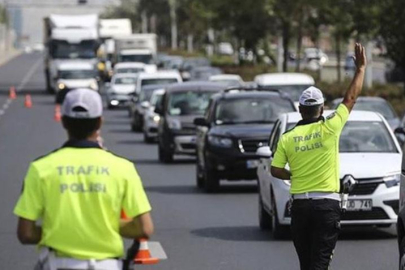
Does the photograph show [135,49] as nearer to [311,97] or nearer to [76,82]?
[76,82]

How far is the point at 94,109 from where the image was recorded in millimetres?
7027

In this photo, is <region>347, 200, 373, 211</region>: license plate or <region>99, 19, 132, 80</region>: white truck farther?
<region>99, 19, 132, 80</region>: white truck

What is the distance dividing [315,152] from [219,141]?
483 inches

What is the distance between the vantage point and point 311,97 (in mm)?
10719

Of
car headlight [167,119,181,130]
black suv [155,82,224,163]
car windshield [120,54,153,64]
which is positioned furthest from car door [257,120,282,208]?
car windshield [120,54,153,64]

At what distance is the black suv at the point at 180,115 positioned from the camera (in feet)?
97.4

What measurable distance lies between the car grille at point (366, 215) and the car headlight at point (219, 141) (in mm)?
7051

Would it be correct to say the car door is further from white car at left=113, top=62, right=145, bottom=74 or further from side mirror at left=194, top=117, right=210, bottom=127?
white car at left=113, top=62, right=145, bottom=74

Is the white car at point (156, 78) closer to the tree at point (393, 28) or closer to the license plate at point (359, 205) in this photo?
the tree at point (393, 28)

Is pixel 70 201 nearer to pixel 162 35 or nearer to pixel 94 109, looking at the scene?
pixel 94 109

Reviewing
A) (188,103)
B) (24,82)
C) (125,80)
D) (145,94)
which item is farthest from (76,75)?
(188,103)

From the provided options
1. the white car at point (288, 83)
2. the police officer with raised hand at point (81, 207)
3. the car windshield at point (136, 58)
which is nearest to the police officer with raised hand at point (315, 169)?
the police officer with raised hand at point (81, 207)

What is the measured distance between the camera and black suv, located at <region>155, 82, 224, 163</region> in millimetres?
29688

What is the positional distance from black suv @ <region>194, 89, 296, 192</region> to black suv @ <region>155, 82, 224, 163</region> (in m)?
4.50
